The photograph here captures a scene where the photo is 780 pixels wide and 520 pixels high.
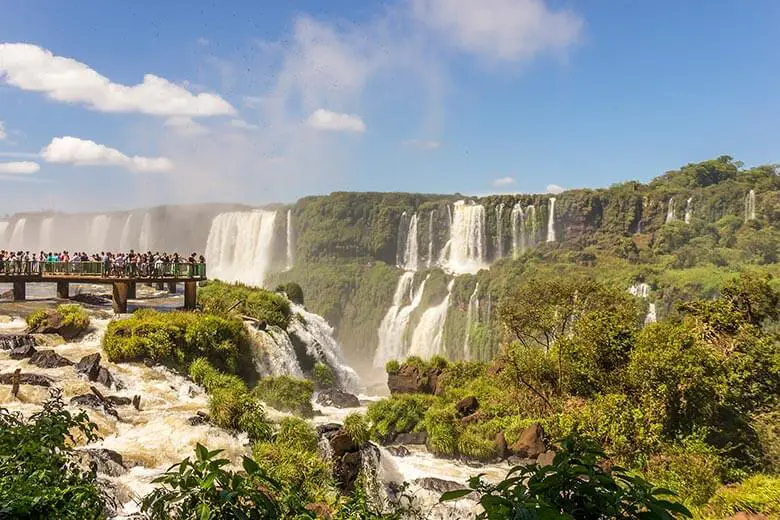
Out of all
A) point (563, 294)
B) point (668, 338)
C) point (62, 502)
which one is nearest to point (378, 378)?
point (563, 294)

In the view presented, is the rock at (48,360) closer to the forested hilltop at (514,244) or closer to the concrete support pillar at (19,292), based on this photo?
the concrete support pillar at (19,292)

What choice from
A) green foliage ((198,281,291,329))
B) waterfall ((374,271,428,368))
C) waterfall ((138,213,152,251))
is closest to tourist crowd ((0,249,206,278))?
green foliage ((198,281,291,329))

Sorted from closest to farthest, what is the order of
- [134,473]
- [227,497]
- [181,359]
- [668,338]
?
[227,497] < [134,473] < [668,338] < [181,359]

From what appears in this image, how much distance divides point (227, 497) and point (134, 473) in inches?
418

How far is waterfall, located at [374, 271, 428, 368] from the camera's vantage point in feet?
210

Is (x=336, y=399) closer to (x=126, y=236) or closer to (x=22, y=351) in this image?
(x=22, y=351)

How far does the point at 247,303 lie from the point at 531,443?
16.3 meters

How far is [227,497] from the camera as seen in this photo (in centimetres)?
283

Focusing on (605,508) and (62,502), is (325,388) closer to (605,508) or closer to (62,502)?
(62,502)

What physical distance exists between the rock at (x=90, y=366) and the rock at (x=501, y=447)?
14.0m

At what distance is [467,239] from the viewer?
73188 mm

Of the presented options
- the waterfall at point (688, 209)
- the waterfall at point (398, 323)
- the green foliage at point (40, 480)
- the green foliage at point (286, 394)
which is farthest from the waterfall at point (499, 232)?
the green foliage at point (40, 480)

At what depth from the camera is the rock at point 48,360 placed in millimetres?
17788

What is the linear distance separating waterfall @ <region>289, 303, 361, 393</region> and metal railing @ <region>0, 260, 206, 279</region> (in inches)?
301
